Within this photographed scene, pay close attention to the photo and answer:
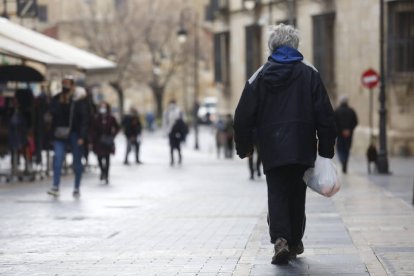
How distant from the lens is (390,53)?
1308 inches

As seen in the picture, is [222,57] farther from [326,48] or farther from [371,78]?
[371,78]

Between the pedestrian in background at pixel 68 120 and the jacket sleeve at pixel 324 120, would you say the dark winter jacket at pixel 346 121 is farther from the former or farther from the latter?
the jacket sleeve at pixel 324 120

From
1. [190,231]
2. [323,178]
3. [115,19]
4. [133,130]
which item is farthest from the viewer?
[115,19]

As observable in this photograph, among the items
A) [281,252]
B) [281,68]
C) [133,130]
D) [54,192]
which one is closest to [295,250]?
[281,252]

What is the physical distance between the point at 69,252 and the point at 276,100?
2.56 metres

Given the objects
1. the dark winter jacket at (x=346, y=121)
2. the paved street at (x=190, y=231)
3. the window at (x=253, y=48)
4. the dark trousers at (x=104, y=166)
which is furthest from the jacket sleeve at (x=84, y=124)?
the window at (x=253, y=48)

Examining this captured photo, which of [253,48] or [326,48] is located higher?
[326,48]

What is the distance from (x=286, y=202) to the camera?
30.9ft

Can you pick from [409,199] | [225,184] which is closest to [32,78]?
[225,184]

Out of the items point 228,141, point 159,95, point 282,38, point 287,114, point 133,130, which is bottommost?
point 159,95

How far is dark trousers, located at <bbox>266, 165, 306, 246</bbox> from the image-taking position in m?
9.34

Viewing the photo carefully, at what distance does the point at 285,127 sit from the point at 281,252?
0.99m

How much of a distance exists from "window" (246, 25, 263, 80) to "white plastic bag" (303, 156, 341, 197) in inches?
1457

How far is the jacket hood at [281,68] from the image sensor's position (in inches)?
367
